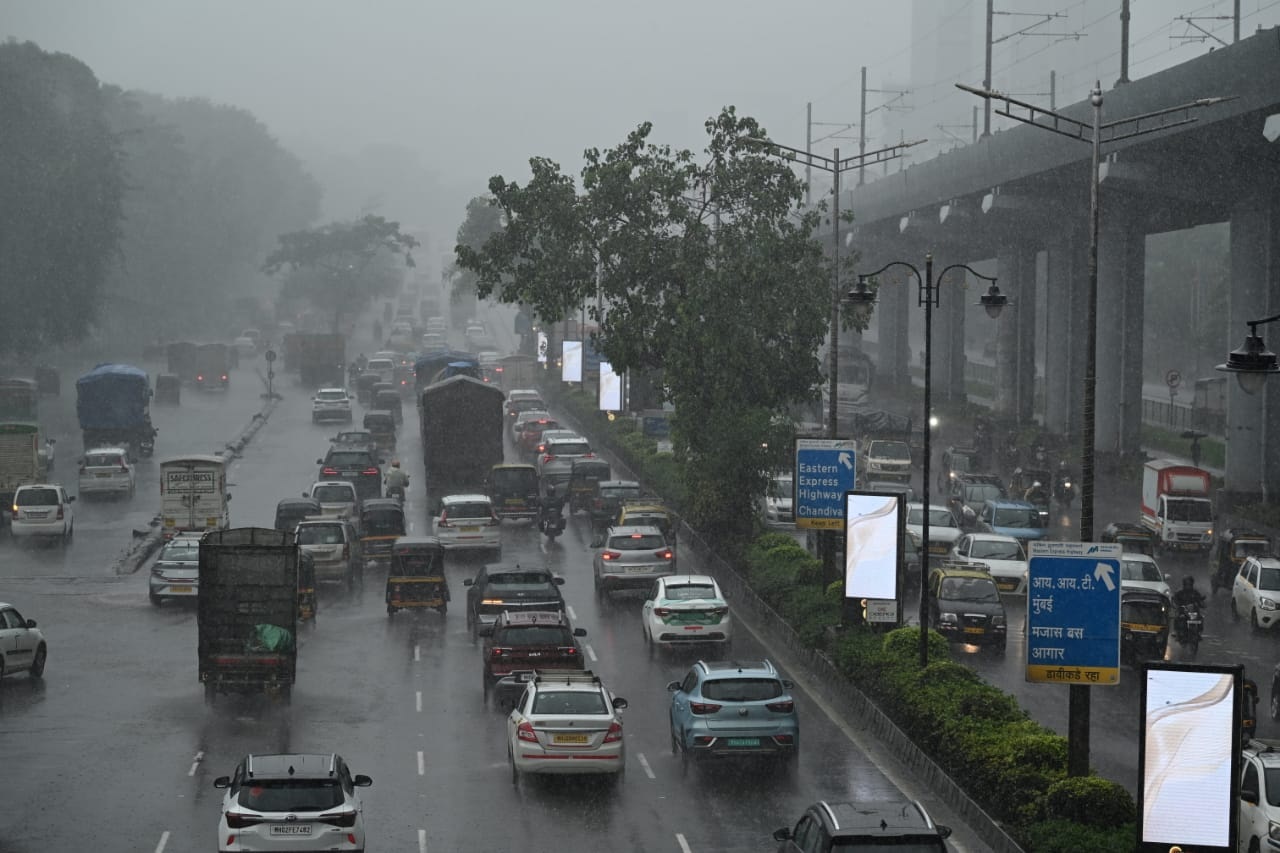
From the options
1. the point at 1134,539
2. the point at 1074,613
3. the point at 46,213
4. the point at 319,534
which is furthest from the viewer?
the point at 46,213

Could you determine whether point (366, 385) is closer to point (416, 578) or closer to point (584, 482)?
point (584, 482)

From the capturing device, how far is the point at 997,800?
2164cm

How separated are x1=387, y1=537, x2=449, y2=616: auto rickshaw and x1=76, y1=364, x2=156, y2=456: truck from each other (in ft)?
119

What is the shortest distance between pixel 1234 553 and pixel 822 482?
1327 cm

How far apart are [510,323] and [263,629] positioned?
15438 cm

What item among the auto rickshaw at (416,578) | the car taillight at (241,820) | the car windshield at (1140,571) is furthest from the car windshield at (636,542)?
the car taillight at (241,820)

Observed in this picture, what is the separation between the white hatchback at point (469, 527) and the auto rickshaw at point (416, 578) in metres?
7.17

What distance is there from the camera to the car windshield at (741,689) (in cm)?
2519

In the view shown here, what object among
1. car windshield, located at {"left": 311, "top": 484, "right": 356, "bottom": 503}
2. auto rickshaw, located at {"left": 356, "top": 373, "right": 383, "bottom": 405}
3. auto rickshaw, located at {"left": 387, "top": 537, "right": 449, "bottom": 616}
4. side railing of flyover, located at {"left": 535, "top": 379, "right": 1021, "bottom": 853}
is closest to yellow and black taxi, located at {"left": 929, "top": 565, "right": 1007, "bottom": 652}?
side railing of flyover, located at {"left": 535, "top": 379, "right": 1021, "bottom": 853}

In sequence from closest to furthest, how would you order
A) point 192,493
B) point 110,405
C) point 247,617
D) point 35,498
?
point 247,617 → point 192,493 → point 35,498 → point 110,405

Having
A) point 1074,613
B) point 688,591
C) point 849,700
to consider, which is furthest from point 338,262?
point 1074,613

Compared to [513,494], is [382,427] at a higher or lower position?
higher

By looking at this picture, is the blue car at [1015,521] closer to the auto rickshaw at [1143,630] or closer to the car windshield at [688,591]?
the auto rickshaw at [1143,630]

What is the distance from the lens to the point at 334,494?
5241 cm
